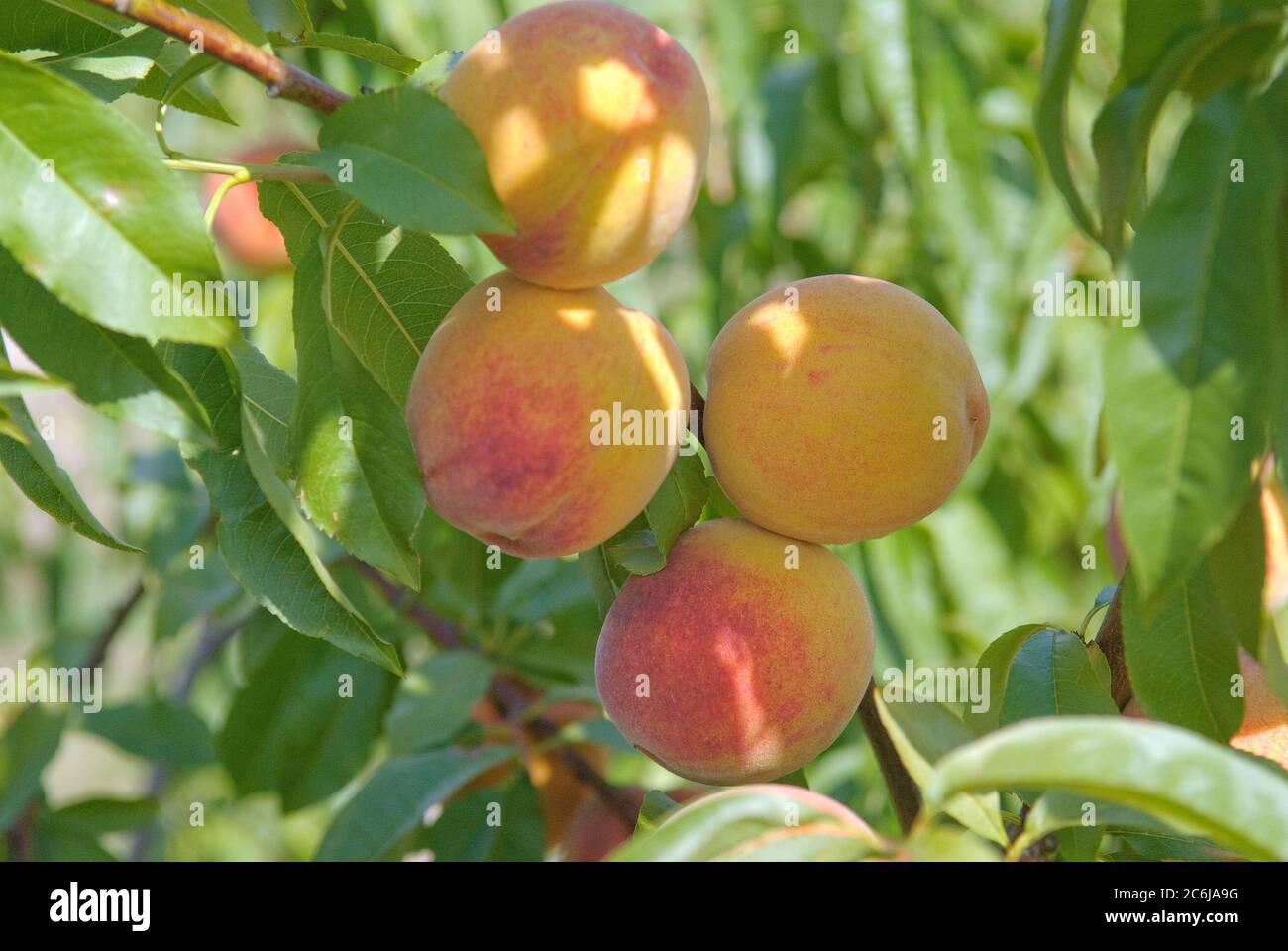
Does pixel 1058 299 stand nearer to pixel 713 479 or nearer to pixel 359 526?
pixel 713 479

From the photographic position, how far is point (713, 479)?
109 centimetres

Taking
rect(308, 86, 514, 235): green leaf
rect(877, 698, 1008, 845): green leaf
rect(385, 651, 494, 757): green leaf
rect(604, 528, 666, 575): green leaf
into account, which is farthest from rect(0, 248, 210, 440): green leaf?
rect(385, 651, 494, 757): green leaf

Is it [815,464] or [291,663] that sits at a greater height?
[815,464]

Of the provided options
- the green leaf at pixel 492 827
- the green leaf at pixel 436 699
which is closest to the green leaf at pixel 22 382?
the green leaf at pixel 436 699

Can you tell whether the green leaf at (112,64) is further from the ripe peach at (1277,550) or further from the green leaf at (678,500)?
the ripe peach at (1277,550)

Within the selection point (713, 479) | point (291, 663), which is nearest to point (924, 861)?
point (713, 479)

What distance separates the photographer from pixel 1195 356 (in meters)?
0.63

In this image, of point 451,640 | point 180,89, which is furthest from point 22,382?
point 451,640

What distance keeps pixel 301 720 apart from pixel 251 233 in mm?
1581

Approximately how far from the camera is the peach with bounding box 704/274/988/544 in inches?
38.0

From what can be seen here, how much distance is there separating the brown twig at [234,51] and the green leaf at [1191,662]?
624 millimetres

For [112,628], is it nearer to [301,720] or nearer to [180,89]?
[301,720]

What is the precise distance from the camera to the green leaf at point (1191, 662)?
2.80ft
